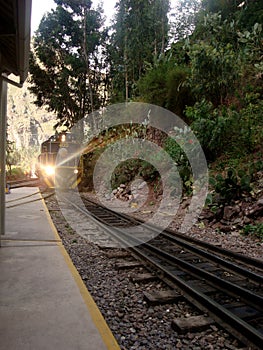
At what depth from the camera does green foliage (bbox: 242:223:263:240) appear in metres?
6.01

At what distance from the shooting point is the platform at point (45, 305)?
7.38ft

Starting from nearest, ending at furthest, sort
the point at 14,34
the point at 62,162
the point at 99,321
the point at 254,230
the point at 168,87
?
the point at 99,321 → the point at 14,34 → the point at 254,230 → the point at 168,87 → the point at 62,162

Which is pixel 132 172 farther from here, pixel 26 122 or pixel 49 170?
pixel 26 122

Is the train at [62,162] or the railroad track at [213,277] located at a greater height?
the train at [62,162]

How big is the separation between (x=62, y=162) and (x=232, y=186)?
1110 cm

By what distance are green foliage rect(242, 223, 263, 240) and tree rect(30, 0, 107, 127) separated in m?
16.0

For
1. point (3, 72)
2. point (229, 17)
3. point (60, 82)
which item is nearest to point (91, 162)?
point (60, 82)

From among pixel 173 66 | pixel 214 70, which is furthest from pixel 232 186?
pixel 173 66

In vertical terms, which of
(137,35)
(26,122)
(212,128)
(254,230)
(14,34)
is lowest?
(254,230)

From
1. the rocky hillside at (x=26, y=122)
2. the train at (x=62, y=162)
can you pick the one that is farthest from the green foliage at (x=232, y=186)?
the rocky hillside at (x=26, y=122)

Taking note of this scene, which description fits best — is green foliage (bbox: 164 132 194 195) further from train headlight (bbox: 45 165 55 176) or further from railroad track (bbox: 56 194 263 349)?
train headlight (bbox: 45 165 55 176)

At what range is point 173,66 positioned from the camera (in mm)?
13734

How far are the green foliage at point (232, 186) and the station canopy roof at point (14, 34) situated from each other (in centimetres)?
508

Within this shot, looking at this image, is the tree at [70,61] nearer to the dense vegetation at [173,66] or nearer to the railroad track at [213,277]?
the dense vegetation at [173,66]
